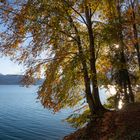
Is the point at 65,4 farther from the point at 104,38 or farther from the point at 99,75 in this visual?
the point at 99,75

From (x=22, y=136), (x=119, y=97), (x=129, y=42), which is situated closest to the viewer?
(x=129, y=42)

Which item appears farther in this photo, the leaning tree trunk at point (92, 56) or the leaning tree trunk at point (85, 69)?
the leaning tree trunk at point (92, 56)

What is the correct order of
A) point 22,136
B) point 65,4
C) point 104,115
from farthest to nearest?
point 22,136 < point 104,115 < point 65,4

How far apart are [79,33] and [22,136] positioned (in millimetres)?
31858

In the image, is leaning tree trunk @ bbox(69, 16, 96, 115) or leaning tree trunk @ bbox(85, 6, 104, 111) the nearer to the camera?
leaning tree trunk @ bbox(69, 16, 96, 115)

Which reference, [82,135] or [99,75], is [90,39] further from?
[82,135]

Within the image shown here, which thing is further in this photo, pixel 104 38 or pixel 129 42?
pixel 129 42

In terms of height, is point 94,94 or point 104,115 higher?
point 94,94

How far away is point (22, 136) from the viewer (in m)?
47.0

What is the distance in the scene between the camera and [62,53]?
2042 centimetres

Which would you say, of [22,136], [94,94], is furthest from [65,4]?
[22,136]

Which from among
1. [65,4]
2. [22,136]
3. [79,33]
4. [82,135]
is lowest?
[22,136]

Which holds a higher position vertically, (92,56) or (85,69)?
(92,56)

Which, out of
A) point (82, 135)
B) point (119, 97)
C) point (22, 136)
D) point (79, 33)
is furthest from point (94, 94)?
point (22, 136)
